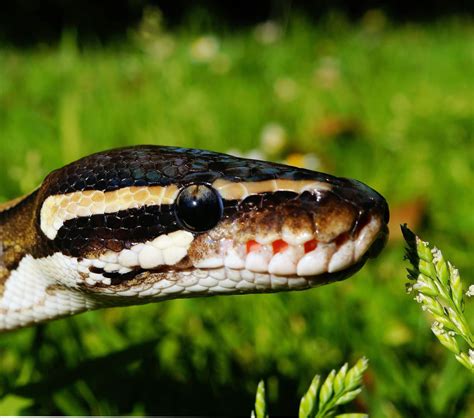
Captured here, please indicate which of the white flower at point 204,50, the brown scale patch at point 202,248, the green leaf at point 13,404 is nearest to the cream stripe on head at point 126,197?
the brown scale patch at point 202,248

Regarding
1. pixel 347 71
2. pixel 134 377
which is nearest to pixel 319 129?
pixel 347 71

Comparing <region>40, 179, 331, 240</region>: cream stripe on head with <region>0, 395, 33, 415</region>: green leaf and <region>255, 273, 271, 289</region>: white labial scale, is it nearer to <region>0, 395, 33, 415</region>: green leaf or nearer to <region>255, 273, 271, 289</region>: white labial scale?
<region>255, 273, 271, 289</region>: white labial scale

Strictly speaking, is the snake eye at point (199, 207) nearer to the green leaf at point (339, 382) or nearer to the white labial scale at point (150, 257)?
the white labial scale at point (150, 257)

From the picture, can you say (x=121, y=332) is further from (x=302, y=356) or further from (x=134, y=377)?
(x=302, y=356)

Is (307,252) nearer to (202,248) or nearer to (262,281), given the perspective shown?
(262,281)

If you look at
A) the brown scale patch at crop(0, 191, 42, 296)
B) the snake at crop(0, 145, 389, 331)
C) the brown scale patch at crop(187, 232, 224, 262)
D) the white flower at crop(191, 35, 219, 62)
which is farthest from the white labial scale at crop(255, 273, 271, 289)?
the white flower at crop(191, 35, 219, 62)
